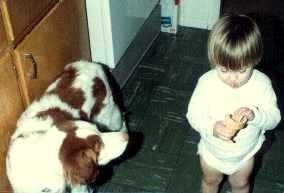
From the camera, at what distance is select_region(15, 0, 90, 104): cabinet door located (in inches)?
71.2

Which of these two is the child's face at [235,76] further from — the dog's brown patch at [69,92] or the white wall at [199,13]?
the white wall at [199,13]

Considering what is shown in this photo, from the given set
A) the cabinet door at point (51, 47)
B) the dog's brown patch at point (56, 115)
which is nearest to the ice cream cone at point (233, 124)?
the dog's brown patch at point (56, 115)

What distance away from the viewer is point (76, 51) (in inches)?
88.8

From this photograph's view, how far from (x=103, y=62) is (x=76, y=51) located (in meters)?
0.23

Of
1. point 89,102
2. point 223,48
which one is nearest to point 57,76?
point 89,102

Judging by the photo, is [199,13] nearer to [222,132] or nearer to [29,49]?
[29,49]

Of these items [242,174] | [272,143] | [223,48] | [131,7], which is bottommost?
[272,143]

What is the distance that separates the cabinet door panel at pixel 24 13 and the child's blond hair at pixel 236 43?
0.73m

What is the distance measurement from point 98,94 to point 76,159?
533 millimetres

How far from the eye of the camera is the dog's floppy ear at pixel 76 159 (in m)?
1.57

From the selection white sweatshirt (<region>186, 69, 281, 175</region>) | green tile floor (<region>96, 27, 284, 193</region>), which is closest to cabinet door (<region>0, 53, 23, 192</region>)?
green tile floor (<region>96, 27, 284, 193</region>)

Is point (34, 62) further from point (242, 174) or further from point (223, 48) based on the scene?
point (242, 174)

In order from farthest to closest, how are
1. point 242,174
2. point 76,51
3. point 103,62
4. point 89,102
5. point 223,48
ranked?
point 103,62 < point 76,51 < point 89,102 < point 242,174 < point 223,48

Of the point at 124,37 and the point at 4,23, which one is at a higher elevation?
the point at 4,23
